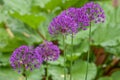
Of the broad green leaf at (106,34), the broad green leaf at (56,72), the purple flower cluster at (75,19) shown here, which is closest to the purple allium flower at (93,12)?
the purple flower cluster at (75,19)

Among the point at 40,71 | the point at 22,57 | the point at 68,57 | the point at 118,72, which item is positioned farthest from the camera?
the point at 118,72

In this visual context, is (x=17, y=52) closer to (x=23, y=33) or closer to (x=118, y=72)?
(x=118, y=72)

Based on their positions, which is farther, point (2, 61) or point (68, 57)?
point (2, 61)

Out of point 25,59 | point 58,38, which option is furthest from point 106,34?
point 25,59

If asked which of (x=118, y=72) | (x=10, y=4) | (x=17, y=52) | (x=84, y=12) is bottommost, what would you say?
(x=118, y=72)

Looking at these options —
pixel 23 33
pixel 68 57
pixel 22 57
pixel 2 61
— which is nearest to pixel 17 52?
pixel 22 57

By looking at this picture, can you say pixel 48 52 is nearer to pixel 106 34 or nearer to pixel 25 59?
pixel 25 59
